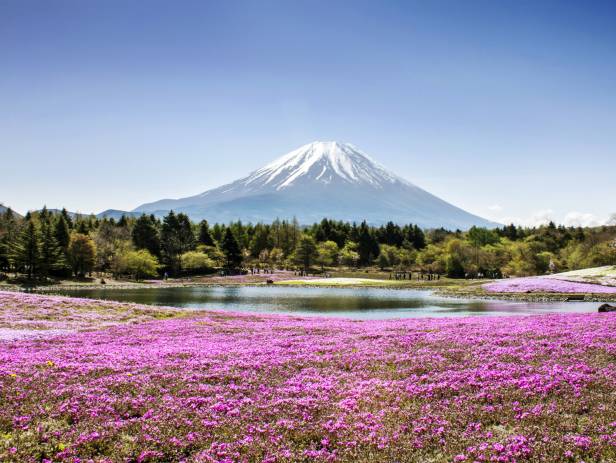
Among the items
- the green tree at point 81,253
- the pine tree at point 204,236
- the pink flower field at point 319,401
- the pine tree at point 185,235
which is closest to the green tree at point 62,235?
the green tree at point 81,253

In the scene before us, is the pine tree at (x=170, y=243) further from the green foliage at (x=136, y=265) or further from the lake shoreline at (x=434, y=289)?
the lake shoreline at (x=434, y=289)

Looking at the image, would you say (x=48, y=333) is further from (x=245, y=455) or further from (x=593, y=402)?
(x=593, y=402)

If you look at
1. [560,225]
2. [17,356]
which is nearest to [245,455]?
[17,356]

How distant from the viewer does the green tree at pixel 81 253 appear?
335 feet

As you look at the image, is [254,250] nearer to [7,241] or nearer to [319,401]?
[7,241]

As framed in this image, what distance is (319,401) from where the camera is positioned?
1245 cm

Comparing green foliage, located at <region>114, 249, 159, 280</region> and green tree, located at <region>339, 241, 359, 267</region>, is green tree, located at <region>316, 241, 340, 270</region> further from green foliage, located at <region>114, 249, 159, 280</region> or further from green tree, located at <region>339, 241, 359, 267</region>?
green foliage, located at <region>114, 249, 159, 280</region>

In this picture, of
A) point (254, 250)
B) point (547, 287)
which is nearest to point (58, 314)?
point (547, 287)

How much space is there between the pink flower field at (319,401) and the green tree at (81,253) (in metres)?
89.6

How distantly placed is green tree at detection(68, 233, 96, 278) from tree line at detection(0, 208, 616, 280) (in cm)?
20

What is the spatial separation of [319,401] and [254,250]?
506 ft

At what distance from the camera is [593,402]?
11.6 m

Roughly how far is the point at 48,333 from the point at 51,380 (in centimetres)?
1338

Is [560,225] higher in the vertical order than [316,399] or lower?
higher
